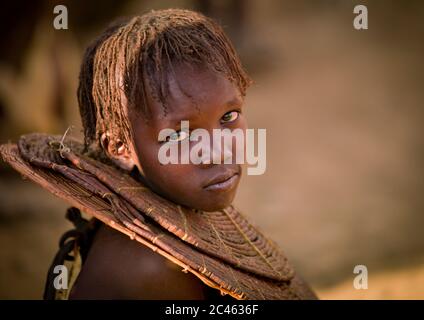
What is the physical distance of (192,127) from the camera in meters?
1.74

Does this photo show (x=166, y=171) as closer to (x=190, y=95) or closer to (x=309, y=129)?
(x=190, y=95)

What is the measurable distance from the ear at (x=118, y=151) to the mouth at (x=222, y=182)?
293mm

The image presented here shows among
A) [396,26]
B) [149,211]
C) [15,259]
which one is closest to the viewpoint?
[149,211]

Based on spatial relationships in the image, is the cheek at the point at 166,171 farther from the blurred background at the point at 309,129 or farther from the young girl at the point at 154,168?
the blurred background at the point at 309,129

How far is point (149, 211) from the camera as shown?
68.0 inches

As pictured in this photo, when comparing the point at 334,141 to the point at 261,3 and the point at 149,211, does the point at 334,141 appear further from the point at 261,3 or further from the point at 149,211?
the point at 149,211

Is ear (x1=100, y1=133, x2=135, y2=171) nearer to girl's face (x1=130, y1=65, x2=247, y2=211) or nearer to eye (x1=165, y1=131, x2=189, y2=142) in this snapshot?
girl's face (x1=130, y1=65, x2=247, y2=211)

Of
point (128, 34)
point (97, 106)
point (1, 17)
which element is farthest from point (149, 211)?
point (1, 17)

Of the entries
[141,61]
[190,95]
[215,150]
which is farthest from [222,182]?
[141,61]

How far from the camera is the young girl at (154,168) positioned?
1711 mm

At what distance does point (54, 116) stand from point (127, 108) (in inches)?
125

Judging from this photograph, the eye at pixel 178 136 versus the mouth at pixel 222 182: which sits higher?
the eye at pixel 178 136

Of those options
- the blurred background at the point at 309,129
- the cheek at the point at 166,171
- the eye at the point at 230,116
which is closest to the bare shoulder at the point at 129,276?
the cheek at the point at 166,171

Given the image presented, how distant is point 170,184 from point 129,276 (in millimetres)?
310
